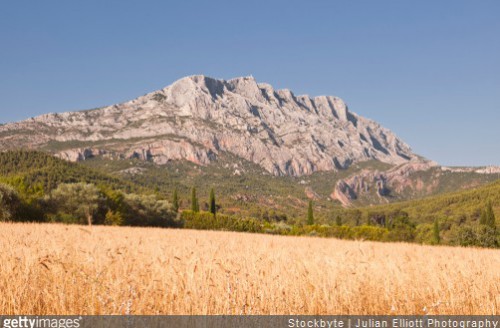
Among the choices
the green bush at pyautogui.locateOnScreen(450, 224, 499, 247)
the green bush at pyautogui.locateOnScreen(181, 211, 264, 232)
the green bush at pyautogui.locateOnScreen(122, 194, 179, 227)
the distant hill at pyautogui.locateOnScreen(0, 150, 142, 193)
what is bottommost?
the green bush at pyautogui.locateOnScreen(450, 224, 499, 247)

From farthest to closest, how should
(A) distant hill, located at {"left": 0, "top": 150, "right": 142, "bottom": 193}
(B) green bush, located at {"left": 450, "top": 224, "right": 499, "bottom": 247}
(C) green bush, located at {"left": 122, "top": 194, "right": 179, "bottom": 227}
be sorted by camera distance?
(A) distant hill, located at {"left": 0, "top": 150, "right": 142, "bottom": 193} < (C) green bush, located at {"left": 122, "top": 194, "right": 179, "bottom": 227} < (B) green bush, located at {"left": 450, "top": 224, "right": 499, "bottom": 247}

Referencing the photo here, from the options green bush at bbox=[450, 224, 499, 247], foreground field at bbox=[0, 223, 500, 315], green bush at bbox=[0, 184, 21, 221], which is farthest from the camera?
green bush at bbox=[450, 224, 499, 247]

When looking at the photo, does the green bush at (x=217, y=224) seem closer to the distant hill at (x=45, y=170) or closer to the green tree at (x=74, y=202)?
the green tree at (x=74, y=202)

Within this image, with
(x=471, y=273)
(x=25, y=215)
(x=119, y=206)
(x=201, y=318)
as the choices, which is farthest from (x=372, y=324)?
(x=119, y=206)

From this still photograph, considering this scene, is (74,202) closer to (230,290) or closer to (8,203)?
(8,203)

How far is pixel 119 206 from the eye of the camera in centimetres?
6278

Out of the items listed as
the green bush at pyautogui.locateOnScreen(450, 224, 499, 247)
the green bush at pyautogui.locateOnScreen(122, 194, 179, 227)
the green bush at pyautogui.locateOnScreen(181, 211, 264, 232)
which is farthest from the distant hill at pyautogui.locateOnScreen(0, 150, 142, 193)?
the green bush at pyautogui.locateOnScreen(450, 224, 499, 247)

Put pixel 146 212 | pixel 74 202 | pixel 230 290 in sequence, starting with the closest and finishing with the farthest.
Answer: pixel 230 290
pixel 74 202
pixel 146 212

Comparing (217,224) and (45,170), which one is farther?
(45,170)

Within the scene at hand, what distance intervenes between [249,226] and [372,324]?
307 ft

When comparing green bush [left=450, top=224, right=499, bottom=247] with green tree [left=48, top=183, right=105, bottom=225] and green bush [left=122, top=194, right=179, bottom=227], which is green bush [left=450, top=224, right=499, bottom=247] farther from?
green tree [left=48, top=183, right=105, bottom=225]

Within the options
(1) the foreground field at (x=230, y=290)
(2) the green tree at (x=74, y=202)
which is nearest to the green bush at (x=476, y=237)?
(2) the green tree at (x=74, y=202)

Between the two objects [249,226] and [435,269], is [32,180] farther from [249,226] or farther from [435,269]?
[435,269]

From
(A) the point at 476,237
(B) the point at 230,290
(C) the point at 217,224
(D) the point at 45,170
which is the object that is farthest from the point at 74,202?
(D) the point at 45,170
